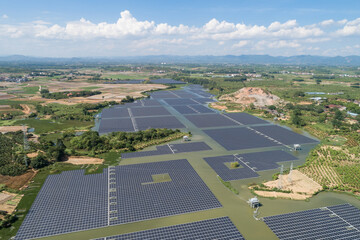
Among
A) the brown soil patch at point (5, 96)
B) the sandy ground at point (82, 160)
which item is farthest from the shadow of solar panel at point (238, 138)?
the brown soil patch at point (5, 96)

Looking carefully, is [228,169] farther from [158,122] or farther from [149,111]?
[149,111]

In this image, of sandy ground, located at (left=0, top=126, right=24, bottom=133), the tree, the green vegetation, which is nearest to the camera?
the tree

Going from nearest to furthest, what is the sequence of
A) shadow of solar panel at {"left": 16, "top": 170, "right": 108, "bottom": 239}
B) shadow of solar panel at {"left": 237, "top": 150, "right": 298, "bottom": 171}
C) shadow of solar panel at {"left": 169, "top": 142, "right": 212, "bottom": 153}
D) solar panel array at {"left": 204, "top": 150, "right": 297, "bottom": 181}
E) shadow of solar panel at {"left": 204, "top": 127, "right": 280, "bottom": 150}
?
shadow of solar panel at {"left": 16, "top": 170, "right": 108, "bottom": 239} → solar panel array at {"left": 204, "top": 150, "right": 297, "bottom": 181} → shadow of solar panel at {"left": 237, "top": 150, "right": 298, "bottom": 171} → shadow of solar panel at {"left": 169, "top": 142, "right": 212, "bottom": 153} → shadow of solar panel at {"left": 204, "top": 127, "right": 280, "bottom": 150}

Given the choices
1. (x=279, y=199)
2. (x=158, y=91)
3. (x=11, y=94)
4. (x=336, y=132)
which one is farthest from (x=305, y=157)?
(x=11, y=94)

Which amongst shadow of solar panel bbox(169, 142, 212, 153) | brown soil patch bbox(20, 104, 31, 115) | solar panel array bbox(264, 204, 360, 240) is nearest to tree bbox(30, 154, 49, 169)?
shadow of solar panel bbox(169, 142, 212, 153)

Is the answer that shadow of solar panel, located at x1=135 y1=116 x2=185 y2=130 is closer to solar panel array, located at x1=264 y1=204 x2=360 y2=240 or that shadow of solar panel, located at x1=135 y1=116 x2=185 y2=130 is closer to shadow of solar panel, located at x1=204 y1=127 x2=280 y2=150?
shadow of solar panel, located at x1=204 y1=127 x2=280 y2=150

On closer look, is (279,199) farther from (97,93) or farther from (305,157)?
(97,93)

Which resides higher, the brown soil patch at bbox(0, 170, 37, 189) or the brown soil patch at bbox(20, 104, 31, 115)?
the brown soil patch at bbox(20, 104, 31, 115)
